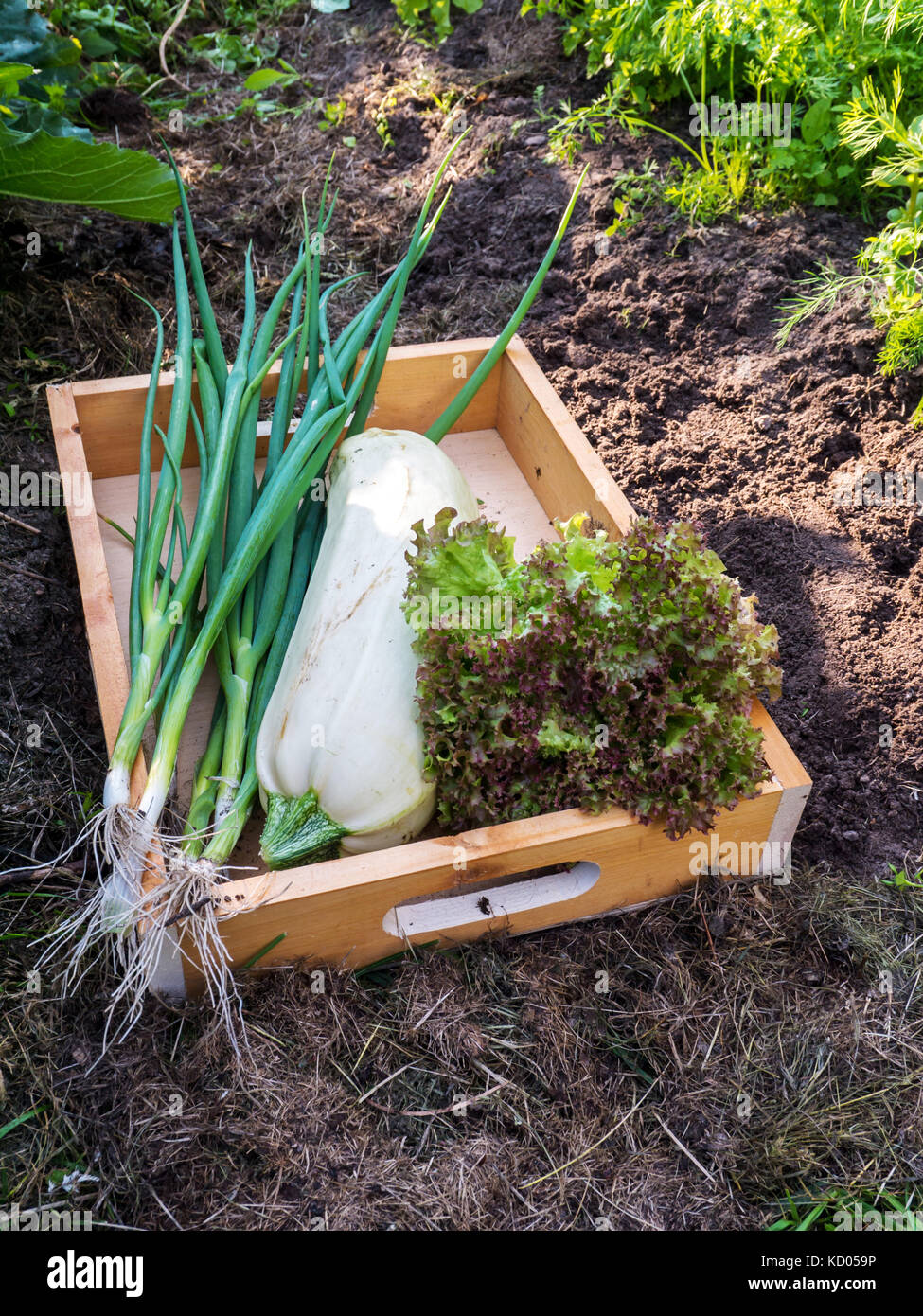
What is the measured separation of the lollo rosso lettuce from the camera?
1899 mm

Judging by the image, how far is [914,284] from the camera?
292 cm

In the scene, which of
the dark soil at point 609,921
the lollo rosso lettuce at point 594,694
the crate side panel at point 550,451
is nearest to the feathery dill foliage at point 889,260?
the dark soil at point 609,921

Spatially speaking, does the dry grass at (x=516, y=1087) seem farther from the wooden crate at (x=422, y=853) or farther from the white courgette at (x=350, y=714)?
the white courgette at (x=350, y=714)

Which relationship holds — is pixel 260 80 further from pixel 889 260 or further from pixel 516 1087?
pixel 516 1087

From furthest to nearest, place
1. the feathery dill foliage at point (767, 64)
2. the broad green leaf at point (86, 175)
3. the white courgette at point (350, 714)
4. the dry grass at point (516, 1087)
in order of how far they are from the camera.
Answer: the feathery dill foliage at point (767, 64) → the broad green leaf at point (86, 175) → the white courgette at point (350, 714) → the dry grass at point (516, 1087)

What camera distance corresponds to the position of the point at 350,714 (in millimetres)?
1939

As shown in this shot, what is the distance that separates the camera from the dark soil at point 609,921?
1.74 m

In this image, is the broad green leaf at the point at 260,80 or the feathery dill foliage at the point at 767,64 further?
the broad green leaf at the point at 260,80

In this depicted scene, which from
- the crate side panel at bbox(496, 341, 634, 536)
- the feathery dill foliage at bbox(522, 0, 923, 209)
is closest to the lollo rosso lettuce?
the crate side panel at bbox(496, 341, 634, 536)

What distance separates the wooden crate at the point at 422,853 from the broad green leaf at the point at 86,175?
52 cm

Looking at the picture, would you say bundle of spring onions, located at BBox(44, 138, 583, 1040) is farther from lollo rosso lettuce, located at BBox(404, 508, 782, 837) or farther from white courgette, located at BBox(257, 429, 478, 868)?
lollo rosso lettuce, located at BBox(404, 508, 782, 837)

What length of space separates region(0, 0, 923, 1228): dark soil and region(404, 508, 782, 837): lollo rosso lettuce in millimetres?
335
